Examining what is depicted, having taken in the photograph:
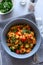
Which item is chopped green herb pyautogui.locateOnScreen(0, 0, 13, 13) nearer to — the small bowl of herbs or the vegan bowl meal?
the small bowl of herbs

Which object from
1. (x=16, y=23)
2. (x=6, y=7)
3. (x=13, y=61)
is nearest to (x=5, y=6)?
(x=6, y=7)

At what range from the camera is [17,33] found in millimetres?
913

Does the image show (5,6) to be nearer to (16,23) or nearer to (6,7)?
(6,7)

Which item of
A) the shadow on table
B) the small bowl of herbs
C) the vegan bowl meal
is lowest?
the shadow on table

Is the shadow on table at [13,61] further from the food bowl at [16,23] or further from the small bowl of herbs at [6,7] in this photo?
the small bowl of herbs at [6,7]

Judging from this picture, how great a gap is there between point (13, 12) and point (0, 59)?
9.4 inches

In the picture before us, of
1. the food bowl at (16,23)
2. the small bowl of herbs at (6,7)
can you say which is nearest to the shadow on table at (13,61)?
the food bowl at (16,23)

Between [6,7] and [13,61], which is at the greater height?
[6,7]

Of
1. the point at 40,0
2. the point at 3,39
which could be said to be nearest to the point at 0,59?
the point at 3,39

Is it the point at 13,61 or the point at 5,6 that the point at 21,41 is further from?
the point at 5,6

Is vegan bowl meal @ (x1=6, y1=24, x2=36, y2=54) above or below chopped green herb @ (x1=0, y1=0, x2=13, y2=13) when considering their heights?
below

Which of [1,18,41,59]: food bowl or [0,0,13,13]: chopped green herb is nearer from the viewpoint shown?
[1,18,41,59]: food bowl

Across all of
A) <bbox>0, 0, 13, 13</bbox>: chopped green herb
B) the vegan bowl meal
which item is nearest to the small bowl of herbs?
<bbox>0, 0, 13, 13</bbox>: chopped green herb

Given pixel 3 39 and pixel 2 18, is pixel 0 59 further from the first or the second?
pixel 2 18
